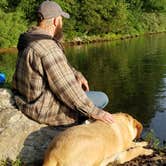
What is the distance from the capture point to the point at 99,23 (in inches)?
2469

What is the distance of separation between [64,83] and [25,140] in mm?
909

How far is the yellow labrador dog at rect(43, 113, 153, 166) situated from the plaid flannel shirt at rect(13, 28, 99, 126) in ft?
1.13

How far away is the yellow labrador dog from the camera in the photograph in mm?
5043

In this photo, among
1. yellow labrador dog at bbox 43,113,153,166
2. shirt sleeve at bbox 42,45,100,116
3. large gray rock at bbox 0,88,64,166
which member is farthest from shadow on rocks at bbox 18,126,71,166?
yellow labrador dog at bbox 43,113,153,166

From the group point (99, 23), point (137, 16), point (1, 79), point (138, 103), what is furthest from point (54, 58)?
point (137, 16)

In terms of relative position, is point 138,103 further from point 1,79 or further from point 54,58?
point 54,58

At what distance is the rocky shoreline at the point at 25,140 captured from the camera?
5828 mm

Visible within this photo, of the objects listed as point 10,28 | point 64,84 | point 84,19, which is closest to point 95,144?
point 64,84

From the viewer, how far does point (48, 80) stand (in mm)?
5754

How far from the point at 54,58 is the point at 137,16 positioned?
7122cm

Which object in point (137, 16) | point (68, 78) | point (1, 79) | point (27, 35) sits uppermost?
point (27, 35)

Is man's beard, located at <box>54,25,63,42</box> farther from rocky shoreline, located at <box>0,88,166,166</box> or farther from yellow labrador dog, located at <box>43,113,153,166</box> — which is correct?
yellow labrador dog, located at <box>43,113,153,166</box>

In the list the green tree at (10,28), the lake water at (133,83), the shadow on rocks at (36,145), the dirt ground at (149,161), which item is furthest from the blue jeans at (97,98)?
the green tree at (10,28)

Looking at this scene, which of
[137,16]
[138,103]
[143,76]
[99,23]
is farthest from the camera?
[137,16]
